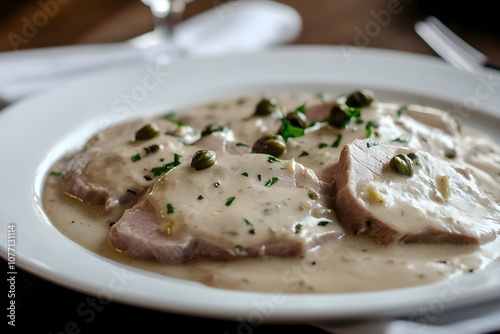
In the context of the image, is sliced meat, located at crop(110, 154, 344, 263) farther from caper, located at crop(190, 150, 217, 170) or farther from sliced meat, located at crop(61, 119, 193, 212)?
sliced meat, located at crop(61, 119, 193, 212)

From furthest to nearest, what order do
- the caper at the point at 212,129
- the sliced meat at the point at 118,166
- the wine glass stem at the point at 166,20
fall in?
the wine glass stem at the point at 166,20
the caper at the point at 212,129
the sliced meat at the point at 118,166

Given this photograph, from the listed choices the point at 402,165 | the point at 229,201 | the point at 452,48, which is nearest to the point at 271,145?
the point at 229,201

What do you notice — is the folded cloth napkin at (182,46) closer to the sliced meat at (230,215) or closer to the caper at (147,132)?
the caper at (147,132)

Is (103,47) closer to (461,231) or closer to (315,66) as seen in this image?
(315,66)

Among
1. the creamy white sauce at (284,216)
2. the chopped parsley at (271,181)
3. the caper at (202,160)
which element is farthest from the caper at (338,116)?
the caper at (202,160)

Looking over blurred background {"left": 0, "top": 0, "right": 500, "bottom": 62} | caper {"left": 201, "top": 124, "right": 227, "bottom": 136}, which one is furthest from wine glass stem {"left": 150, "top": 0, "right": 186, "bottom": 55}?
caper {"left": 201, "top": 124, "right": 227, "bottom": 136}

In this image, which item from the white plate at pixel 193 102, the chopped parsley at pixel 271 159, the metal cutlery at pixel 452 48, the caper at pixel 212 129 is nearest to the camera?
the white plate at pixel 193 102
